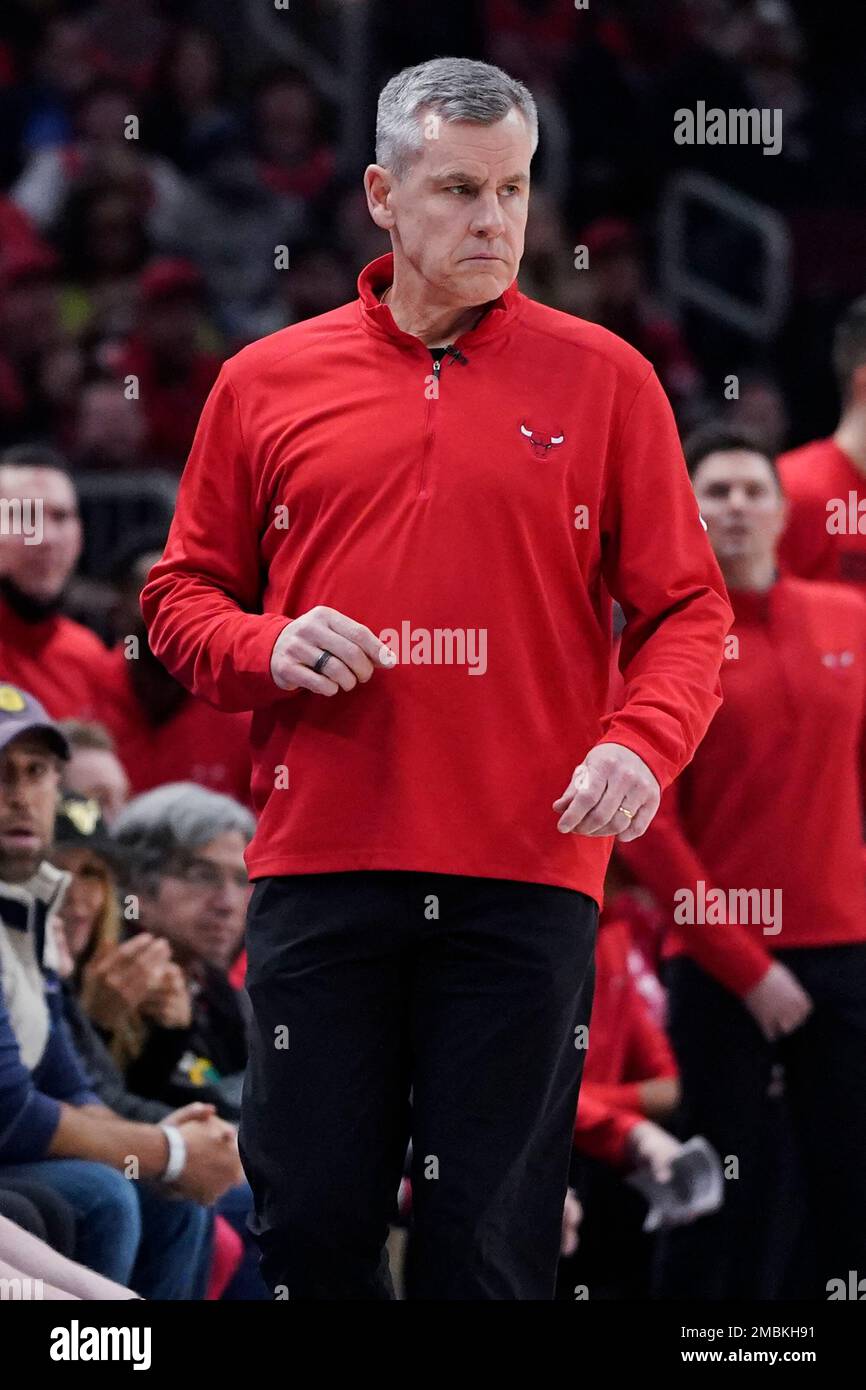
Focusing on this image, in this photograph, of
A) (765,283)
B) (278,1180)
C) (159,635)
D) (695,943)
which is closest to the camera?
(278,1180)

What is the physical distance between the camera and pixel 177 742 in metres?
5.01

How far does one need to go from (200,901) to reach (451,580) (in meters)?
1.70

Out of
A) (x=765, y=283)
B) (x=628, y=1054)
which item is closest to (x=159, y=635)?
(x=628, y=1054)

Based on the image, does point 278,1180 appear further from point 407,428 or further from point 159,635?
Answer: point 407,428

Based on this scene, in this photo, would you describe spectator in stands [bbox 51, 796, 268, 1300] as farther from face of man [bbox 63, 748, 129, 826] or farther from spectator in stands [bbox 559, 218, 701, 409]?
spectator in stands [bbox 559, 218, 701, 409]

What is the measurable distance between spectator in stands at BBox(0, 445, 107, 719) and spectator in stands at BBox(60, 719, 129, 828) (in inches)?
18.7

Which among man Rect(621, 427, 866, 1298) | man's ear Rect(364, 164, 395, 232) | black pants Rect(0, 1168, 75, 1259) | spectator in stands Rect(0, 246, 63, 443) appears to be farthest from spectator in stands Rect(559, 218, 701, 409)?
man's ear Rect(364, 164, 395, 232)

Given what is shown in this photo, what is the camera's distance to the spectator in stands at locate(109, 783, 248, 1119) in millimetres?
3881

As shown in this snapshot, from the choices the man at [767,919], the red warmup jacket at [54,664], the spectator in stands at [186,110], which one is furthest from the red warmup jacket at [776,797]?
the spectator in stands at [186,110]

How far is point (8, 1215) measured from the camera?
10.3 ft

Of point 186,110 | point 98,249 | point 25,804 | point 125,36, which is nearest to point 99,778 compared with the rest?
point 25,804

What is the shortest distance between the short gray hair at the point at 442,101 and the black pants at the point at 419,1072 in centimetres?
80

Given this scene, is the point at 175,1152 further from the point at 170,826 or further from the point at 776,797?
the point at 776,797
